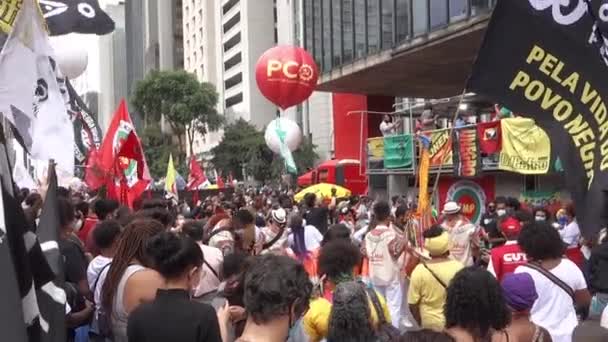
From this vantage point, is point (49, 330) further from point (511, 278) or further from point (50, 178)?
point (511, 278)

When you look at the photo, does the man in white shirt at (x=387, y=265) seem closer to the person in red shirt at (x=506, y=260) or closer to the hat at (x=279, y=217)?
the hat at (x=279, y=217)

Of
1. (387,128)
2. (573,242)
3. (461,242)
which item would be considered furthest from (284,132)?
(461,242)

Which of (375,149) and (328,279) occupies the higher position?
(375,149)

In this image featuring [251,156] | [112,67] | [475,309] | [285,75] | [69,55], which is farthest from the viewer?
[112,67]

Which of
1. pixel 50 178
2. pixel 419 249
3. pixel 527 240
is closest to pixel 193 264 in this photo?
pixel 50 178

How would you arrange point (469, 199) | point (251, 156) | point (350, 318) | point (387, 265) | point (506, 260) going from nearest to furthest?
1. point (350, 318)
2. point (506, 260)
3. point (387, 265)
4. point (469, 199)
5. point (251, 156)

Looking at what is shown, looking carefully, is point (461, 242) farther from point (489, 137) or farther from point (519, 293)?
point (489, 137)

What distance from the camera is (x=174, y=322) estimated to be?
331cm

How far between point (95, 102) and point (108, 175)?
452ft

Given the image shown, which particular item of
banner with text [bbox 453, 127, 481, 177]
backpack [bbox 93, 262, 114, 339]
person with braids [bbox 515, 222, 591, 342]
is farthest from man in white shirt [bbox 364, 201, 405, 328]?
banner with text [bbox 453, 127, 481, 177]

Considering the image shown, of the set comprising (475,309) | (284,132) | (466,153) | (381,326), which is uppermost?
(284,132)

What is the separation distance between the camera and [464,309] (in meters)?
3.34

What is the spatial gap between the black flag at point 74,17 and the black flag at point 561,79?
244 inches

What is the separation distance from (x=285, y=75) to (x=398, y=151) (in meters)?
4.80
